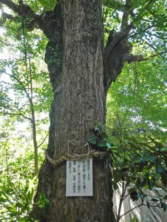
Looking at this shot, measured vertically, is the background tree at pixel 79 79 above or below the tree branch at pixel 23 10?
below

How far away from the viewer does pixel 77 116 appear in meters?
1.96

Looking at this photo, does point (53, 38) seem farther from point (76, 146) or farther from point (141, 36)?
point (76, 146)

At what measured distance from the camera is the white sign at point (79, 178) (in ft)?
5.49

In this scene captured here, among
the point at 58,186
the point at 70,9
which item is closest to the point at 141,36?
the point at 70,9

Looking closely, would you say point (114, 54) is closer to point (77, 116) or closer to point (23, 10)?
point (77, 116)

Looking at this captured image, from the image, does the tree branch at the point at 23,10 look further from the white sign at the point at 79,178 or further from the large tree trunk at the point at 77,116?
the white sign at the point at 79,178

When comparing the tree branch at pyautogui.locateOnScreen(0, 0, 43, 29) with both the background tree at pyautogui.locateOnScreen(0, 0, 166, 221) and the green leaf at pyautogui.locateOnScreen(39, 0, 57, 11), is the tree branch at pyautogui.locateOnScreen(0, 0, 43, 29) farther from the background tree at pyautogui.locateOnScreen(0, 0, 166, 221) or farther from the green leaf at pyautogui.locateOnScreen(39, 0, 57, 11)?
the green leaf at pyautogui.locateOnScreen(39, 0, 57, 11)

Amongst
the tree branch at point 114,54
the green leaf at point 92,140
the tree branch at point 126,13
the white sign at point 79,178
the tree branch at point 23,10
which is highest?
the tree branch at point 23,10

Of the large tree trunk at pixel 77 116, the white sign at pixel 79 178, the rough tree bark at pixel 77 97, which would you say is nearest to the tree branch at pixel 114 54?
the rough tree bark at pixel 77 97

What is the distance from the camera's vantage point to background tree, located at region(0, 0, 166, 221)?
1717 millimetres

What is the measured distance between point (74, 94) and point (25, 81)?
197cm

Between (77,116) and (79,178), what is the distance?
56 cm

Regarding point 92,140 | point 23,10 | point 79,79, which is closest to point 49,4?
point 23,10

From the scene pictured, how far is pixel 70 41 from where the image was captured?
2.31m
